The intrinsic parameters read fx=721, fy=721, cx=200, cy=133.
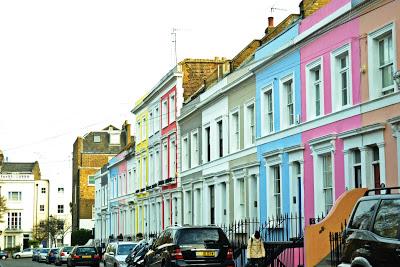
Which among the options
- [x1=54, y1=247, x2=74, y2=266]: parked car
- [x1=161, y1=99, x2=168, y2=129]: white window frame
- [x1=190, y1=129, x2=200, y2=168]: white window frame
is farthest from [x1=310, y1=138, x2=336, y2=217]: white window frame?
[x1=54, y1=247, x2=74, y2=266]: parked car

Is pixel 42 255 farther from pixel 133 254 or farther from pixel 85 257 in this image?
pixel 133 254

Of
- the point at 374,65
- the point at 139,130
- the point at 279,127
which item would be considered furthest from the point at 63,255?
the point at 374,65

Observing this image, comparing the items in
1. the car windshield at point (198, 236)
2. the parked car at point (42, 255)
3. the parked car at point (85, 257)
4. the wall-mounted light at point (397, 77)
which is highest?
the wall-mounted light at point (397, 77)

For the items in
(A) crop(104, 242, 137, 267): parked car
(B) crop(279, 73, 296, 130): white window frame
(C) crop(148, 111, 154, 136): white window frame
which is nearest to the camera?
(B) crop(279, 73, 296, 130): white window frame

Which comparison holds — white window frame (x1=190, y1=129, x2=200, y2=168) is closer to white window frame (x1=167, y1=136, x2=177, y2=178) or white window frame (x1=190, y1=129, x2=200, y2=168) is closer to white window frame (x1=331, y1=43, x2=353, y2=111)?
white window frame (x1=167, y1=136, x2=177, y2=178)

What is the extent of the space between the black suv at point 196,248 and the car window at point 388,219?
927 centimetres

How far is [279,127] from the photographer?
1060 inches

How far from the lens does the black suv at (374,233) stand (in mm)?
11039

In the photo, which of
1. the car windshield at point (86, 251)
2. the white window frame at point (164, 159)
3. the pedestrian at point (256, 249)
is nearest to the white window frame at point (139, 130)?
the white window frame at point (164, 159)

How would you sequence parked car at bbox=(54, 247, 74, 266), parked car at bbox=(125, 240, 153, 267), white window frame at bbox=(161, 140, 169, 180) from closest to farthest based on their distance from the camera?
parked car at bbox=(125, 240, 153, 267), white window frame at bbox=(161, 140, 169, 180), parked car at bbox=(54, 247, 74, 266)

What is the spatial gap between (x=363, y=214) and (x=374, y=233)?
73cm

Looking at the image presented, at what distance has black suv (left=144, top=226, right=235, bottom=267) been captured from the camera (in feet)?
66.6

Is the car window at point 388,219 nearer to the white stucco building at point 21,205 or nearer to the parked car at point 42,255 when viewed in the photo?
the parked car at point 42,255

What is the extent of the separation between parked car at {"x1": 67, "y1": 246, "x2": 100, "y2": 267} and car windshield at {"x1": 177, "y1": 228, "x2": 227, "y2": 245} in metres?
22.7
